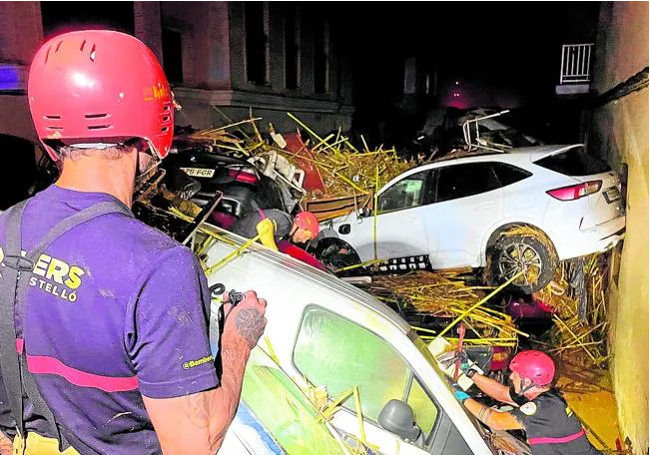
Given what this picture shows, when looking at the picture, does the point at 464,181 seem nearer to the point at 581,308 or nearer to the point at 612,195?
the point at 612,195

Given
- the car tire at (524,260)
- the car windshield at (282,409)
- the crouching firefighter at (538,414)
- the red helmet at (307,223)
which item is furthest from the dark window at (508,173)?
the car windshield at (282,409)

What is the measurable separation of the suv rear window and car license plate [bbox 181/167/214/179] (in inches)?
140

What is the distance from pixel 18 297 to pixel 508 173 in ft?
17.5

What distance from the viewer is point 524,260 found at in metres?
5.76

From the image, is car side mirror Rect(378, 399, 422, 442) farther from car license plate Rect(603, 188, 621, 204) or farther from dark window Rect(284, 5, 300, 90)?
dark window Rect(284, 5, 300, 90)

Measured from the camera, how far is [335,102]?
15922 mm

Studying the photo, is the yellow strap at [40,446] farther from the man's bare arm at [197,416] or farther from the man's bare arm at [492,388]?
the man's bare arm at [492,388]

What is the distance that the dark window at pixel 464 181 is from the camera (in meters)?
5.96

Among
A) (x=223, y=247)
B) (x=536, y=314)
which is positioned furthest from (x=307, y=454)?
(x=536, y=314)

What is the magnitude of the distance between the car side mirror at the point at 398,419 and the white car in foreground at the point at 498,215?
3.38m

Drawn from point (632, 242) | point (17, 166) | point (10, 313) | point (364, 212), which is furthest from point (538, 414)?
point (17, 166)

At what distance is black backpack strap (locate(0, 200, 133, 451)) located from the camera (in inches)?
50.4

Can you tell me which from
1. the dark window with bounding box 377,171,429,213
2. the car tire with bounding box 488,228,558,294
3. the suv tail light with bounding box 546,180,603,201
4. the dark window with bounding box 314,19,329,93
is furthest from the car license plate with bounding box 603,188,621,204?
the dark window with bounding box 314,19,329,93

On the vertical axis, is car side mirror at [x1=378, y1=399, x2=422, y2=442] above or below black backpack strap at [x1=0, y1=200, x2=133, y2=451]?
below
